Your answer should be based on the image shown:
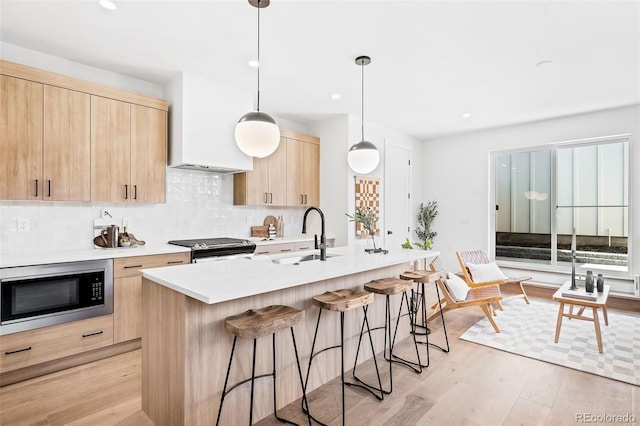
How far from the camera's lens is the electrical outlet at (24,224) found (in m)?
2.92

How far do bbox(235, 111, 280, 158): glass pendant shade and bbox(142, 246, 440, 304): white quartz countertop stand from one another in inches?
32.2

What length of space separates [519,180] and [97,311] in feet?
20.2

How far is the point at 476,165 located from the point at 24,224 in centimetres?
631

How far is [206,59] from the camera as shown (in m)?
3.17

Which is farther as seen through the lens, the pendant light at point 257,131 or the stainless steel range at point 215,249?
the stainless steel range at point 215,249

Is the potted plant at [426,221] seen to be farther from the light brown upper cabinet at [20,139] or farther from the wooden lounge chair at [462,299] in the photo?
the light brown upper cabinet at [20,139]

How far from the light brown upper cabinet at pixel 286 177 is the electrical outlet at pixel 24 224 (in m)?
2.11

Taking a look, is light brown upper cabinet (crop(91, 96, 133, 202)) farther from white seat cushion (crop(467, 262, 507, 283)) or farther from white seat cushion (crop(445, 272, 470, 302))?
white seat cushion (crop(467, 262, 507, 283))

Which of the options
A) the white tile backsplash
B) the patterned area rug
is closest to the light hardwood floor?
the patterned area rug

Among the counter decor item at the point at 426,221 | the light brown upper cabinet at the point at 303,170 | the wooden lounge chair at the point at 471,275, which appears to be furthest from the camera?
the counter decor item at the point at 426,221

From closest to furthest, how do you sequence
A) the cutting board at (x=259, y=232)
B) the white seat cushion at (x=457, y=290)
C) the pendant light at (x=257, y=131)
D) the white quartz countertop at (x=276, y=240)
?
the pendant light at (x=257, y=131) → the white seat cushion at (x=457, y=290) → the white quartz countertop at (x=276, y=240) → the cutting board at (x=259, y=232)

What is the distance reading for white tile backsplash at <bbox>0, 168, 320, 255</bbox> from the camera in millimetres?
2955

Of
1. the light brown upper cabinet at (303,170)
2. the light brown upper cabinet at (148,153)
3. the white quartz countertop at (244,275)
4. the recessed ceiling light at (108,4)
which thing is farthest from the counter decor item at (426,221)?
the recessed ceiling light at (108,4)

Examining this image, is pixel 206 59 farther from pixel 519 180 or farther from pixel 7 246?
pixel 519 180
